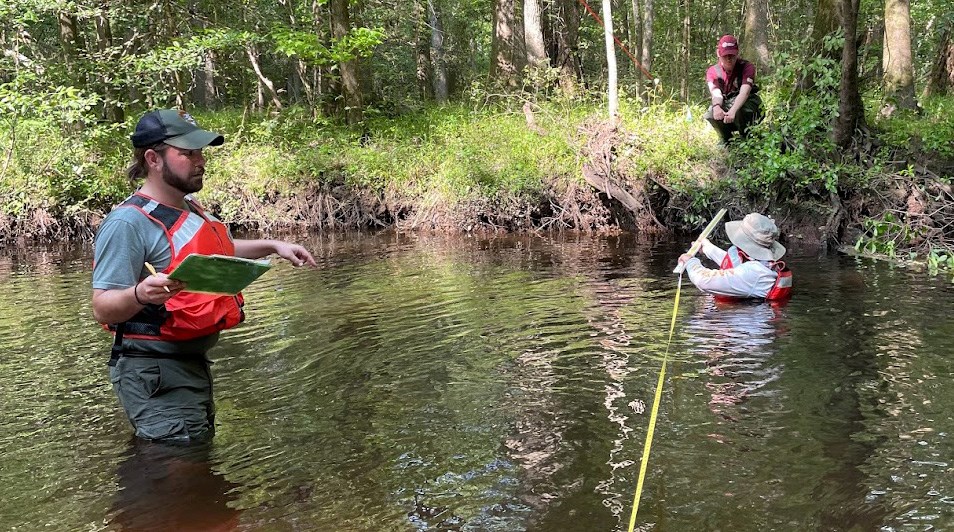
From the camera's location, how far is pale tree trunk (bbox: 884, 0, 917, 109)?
14094mm

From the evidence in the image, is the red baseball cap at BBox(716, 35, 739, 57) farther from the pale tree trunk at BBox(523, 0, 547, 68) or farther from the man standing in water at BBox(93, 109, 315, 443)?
the pale tree trunk at BBox(523, 0, 547, 68)

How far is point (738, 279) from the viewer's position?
8.19 m

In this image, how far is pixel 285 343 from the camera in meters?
7.52

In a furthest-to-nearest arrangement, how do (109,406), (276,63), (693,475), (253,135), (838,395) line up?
(276,63) → (253,135) → (109,406) → (838,395) → (693,475)

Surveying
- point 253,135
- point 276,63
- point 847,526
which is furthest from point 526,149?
point 276,63

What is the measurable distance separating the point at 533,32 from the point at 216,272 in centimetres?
1568

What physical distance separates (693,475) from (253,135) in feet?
55.8

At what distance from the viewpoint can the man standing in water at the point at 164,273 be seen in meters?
3.92

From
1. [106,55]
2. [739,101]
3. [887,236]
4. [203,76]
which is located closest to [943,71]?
[887,236]

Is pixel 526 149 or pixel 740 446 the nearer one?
pixel 740 446

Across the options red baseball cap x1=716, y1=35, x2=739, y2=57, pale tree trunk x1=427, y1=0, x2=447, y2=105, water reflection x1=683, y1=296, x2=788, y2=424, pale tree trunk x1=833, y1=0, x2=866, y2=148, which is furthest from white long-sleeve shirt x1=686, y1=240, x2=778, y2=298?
pale tree trunk x1=427, y1=0, x2=447, y2=105

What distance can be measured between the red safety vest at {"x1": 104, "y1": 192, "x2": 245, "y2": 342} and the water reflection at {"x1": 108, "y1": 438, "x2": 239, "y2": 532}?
77cm

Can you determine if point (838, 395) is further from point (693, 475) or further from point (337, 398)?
point (337, 398)

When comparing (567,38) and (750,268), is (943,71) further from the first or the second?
(750,268)
